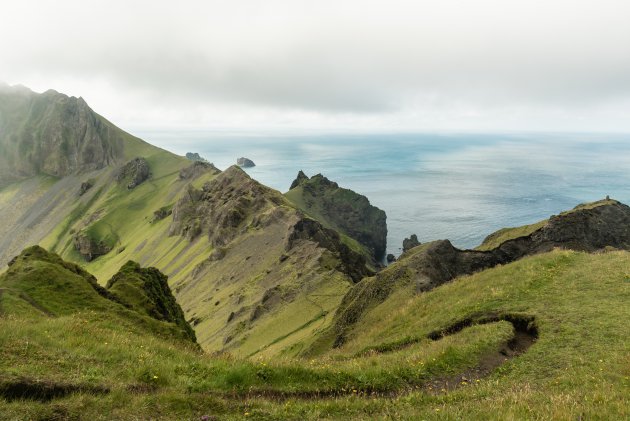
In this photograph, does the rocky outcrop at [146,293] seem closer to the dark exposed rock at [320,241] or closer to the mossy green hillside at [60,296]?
the mossy green hillside at [60,296]

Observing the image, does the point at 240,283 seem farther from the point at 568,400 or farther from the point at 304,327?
the point at 568,400

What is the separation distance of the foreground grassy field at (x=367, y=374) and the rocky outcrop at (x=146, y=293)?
45.9 ft

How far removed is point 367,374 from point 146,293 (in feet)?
113

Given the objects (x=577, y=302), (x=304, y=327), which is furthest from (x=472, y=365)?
(x=304, y=327)

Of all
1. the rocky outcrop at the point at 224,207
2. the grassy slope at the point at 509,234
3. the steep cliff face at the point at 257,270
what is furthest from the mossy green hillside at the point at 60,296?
the rocky outcrop at the point at 224,207

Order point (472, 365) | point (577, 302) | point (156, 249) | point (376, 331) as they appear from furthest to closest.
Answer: point (156, 249) < point (376, 331) < point (577, 302) < point (472, 365)

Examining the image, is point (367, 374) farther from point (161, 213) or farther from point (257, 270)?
point (161, 213)

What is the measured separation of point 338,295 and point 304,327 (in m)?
10.8

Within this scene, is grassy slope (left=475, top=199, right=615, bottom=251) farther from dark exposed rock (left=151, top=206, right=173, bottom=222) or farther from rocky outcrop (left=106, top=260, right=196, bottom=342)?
dark exposed rock (left=151, top=206, right=173, bottom=222)

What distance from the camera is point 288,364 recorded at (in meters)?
17.1

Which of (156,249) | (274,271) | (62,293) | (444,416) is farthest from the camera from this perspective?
(156,249)

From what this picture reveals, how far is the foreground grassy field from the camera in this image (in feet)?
40.6

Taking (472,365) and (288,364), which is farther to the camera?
(472,365)

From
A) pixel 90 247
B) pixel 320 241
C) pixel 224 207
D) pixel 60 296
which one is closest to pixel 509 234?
pixel 320 241
